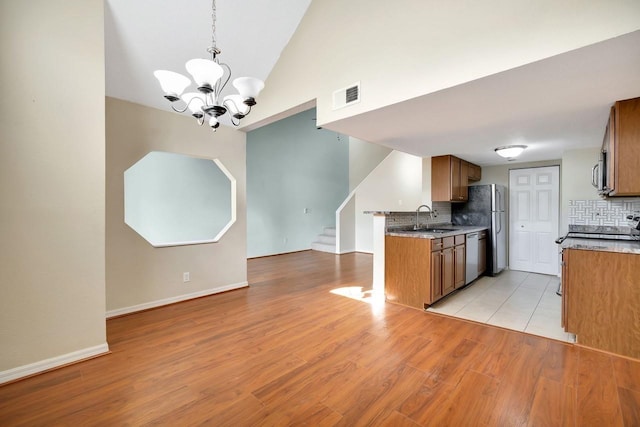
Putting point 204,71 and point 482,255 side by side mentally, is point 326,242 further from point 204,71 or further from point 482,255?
point 204,71

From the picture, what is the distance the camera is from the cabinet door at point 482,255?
464 centimetres

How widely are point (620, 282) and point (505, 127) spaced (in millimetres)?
1732

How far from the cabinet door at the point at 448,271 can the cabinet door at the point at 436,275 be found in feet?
0.26

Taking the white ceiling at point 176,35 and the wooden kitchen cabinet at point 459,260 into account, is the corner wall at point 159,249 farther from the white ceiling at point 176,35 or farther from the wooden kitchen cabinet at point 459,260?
the wooden kitchen cabinet at point 459,260

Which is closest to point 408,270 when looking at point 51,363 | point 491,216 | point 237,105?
point 491,216

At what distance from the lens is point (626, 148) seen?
2.28 m

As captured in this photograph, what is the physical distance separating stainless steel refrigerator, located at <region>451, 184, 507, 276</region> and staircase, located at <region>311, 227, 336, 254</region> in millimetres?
3248

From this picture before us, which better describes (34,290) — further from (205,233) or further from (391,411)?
(205,233)

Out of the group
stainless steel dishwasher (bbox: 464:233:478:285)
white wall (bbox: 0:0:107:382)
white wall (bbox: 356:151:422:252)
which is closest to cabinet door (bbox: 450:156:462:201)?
stainless steel dishwasher (bbox: 464:233:478:285)

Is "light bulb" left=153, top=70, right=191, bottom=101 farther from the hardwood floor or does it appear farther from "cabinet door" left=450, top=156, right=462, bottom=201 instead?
"cabinet door" left=450, top=156, right=462, bottom=201

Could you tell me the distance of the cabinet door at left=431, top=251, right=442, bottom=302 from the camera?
330cm

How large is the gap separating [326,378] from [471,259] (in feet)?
10.7

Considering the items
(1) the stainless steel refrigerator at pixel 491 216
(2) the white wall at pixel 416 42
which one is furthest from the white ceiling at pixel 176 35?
(1) the stainless steel refrigerator at pixel 491 216

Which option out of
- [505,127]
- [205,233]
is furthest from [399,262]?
[205,233]
